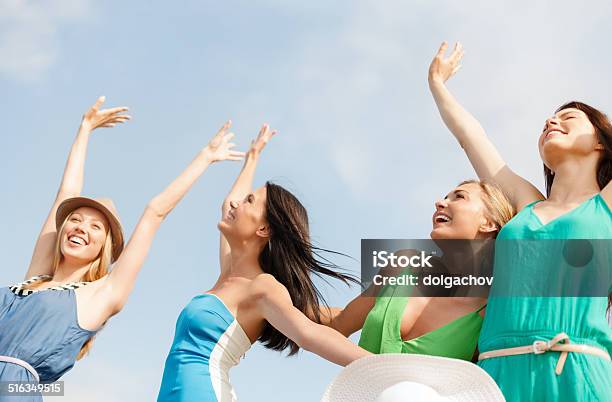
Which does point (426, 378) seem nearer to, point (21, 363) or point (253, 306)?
point (253, 306)

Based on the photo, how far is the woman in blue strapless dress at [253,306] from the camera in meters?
5.11

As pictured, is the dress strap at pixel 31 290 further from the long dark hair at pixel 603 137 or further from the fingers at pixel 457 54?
the long dark hair at pixel 603 137

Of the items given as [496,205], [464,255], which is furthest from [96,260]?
[496,205]

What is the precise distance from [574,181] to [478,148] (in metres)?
0.71

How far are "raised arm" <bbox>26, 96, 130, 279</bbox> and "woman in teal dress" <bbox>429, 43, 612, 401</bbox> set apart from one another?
3113 millimetres

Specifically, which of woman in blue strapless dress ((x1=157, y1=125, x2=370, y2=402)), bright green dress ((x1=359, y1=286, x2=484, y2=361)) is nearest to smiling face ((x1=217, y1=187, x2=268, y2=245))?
woman in blue strapless dress ((x1=157, y1=125, x2=370, y2=402))

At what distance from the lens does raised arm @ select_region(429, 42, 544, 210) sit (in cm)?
541

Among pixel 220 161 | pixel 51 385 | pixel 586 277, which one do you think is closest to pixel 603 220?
pixel 586 277

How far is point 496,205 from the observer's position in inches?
208

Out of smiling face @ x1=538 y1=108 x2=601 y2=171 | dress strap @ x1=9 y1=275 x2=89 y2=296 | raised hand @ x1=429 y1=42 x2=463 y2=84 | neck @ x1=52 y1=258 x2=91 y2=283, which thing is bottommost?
dress strap @ x1=9 y1=275 x2=89 y2=296

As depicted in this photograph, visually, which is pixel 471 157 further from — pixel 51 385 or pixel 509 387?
pixel 51 385

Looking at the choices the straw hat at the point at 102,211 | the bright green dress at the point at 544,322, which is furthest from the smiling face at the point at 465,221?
the straw hat at the point at 102,211

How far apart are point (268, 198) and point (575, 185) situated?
2.04 metres

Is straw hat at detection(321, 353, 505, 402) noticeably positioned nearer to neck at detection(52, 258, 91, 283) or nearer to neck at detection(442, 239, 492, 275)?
neck at detection(442, 239, 492, 275)
